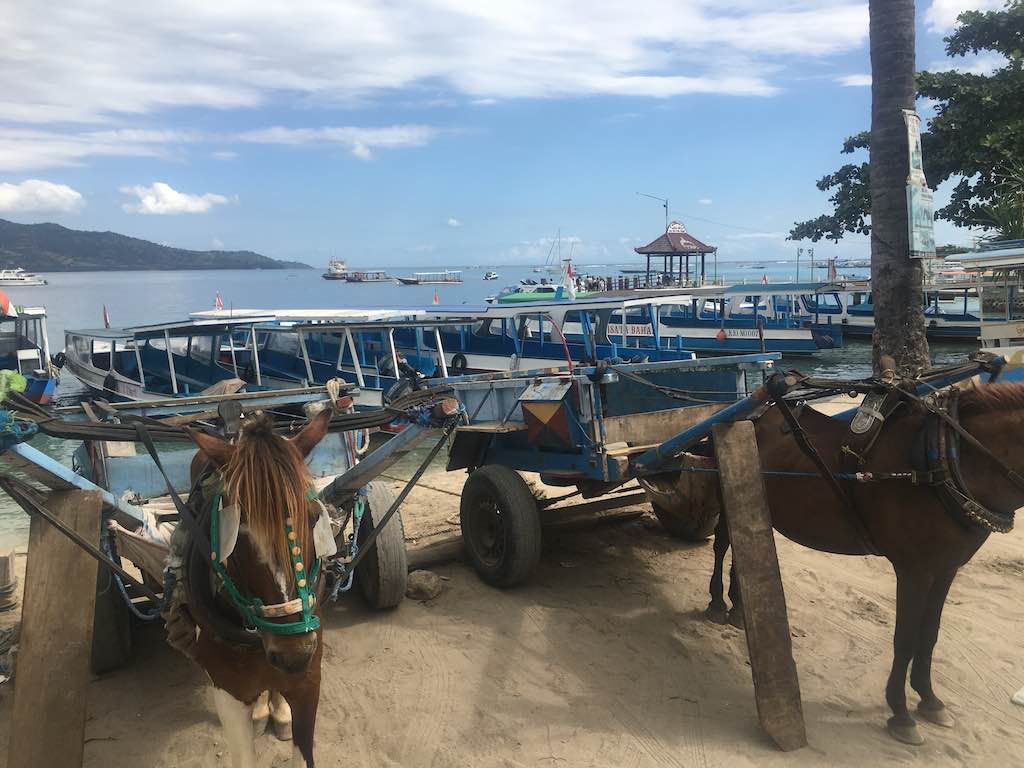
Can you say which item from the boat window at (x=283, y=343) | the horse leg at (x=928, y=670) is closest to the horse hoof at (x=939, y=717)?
the horse leg at (x=928, y=670)

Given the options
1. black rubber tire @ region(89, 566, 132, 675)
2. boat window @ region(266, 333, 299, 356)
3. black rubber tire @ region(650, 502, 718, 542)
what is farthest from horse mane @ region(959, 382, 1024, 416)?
boat window @ region(266, 333, 299, 356)

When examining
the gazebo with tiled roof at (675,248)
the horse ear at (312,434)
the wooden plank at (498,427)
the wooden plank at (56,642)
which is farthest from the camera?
the gazebo with tiled roof at (675,248)

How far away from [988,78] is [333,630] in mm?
21602

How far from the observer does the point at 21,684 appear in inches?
129

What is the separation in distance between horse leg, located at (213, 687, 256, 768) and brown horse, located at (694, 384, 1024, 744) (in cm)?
337

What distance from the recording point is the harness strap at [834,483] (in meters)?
4.32

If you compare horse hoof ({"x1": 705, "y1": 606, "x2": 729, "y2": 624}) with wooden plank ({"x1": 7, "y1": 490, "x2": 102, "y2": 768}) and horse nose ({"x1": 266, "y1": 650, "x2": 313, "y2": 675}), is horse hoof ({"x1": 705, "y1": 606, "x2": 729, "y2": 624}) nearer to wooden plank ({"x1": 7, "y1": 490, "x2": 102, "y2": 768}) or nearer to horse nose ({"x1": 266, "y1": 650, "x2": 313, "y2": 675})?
horse nose ({"x1": 266, "y1": 650, "x2": 313, "y2": 675})

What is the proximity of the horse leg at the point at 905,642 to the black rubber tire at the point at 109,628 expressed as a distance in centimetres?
481

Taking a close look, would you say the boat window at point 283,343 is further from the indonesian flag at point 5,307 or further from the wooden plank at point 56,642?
the wooden plank at point 56,642

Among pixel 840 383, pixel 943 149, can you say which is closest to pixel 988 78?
pixel 943 149

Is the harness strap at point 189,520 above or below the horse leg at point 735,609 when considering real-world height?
above

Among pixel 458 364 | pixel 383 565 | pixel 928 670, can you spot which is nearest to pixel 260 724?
pixel 383 565

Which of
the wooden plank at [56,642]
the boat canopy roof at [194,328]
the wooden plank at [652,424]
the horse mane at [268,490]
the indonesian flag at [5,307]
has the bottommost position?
the wooden plank at [56,642]

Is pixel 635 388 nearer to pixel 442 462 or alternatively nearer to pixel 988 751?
pixel 988 751
